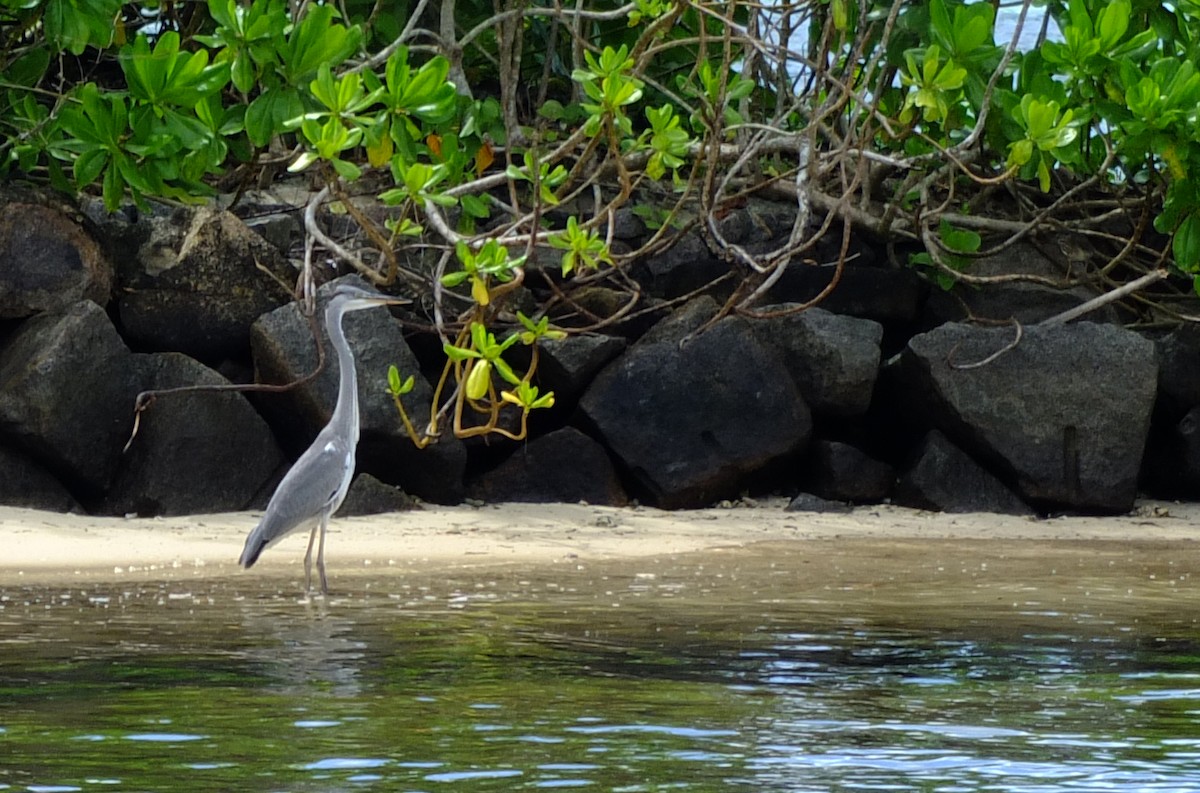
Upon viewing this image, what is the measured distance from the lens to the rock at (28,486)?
9.04m

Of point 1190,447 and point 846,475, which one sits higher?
point 1190,447

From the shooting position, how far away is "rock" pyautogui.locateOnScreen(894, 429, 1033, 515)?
1022 cm

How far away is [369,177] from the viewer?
11.0 m

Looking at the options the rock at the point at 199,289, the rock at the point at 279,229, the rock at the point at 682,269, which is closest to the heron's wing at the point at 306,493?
the rock at the point at 199,289

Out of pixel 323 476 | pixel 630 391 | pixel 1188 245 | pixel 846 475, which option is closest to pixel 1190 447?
pixel 1188 245

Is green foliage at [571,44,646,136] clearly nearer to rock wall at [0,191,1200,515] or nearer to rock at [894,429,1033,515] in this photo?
rock wall at [0,191,1200,515]

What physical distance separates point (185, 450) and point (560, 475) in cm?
206

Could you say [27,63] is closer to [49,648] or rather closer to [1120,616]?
[49,648]

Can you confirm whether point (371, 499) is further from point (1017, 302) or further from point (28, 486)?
point (1017, 302)

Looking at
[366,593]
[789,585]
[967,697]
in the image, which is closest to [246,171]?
[366,593]

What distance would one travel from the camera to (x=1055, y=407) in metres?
10.1

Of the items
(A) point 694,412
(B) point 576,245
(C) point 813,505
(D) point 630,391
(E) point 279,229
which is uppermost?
(E) point 279,229

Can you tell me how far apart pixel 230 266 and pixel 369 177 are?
5.05 ft

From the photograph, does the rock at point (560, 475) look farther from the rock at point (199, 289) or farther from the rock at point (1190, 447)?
the rock at point (1190, 447)
